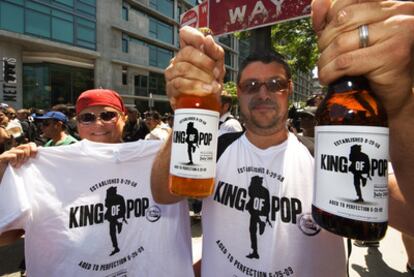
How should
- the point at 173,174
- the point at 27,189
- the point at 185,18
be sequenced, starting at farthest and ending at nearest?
1. the point at 185,18
2. the point at 27,189
3. the point at 173,174

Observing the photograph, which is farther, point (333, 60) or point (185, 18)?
point (185, 18)

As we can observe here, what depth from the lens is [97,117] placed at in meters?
2.36

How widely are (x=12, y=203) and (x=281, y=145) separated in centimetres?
151

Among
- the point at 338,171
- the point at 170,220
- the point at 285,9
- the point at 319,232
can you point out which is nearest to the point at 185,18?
the point at 285,9

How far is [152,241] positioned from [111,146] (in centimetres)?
66

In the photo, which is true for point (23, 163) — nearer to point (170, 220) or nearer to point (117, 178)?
point (117, 178)

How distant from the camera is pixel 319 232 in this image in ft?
4.93

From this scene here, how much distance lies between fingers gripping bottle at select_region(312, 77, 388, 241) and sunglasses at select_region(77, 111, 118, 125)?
1828 mm

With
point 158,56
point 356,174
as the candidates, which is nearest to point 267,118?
point 356,174

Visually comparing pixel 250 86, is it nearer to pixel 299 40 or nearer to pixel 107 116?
pixel 107 116

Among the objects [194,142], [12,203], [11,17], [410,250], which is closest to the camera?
[194,142]

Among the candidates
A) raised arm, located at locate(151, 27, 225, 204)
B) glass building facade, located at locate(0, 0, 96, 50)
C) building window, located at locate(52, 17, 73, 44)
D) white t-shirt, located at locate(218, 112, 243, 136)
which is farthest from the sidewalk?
building window, located at locate(52, 17, 73, 44)

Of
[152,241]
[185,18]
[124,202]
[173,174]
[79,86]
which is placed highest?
[79,86]

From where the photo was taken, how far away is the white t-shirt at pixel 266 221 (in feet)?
4.91
